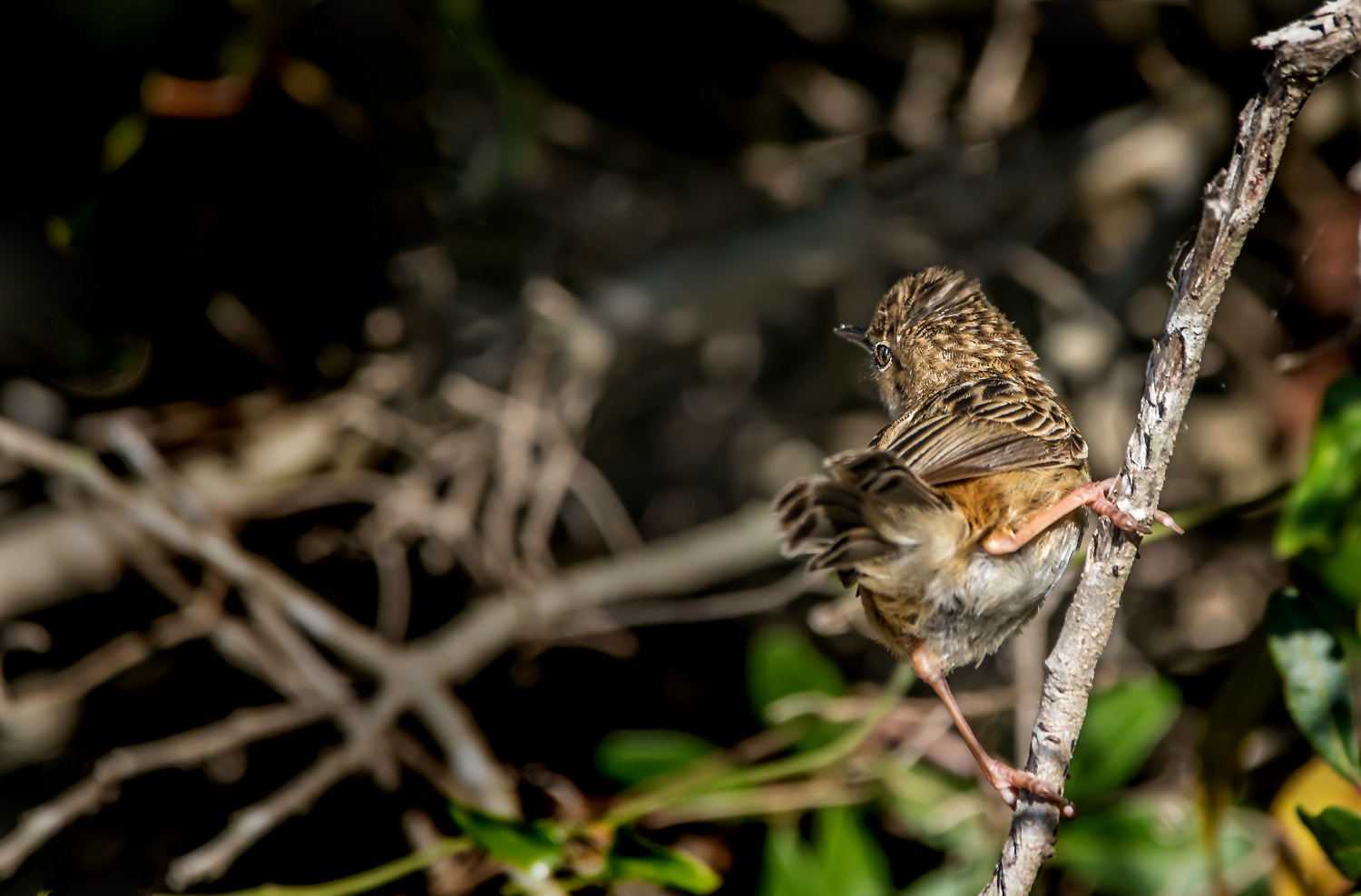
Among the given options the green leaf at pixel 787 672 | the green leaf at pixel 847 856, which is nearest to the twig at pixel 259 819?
the green leaf at pixel 787 672

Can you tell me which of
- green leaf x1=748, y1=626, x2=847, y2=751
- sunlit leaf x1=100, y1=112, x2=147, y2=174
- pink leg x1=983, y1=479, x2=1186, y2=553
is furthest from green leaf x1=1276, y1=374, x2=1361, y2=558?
sunlit leaf x1=100, y1=112, x2=147, y2=174

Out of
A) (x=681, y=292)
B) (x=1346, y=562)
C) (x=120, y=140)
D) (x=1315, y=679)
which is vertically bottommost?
(x=1315, y=679)

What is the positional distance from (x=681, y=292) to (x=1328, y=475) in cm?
226

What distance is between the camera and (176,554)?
3922 millimetres

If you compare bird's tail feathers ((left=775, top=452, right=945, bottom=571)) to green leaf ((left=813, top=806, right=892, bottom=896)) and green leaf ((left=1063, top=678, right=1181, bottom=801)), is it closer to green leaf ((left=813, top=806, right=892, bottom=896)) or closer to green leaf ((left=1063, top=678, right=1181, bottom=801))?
green leaf ((left=813, top=806, right=892, bottom=896))

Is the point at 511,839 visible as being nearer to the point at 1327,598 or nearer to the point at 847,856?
the point at 847,856

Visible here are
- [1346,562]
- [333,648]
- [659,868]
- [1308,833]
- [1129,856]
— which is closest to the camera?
[659,868]

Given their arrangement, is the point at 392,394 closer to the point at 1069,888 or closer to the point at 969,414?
the point at 969,414

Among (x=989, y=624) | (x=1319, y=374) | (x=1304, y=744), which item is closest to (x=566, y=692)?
(x=989, y=624)

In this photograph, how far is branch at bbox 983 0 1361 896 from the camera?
5.59 feet

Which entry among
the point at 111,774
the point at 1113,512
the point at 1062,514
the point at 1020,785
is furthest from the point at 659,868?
the point at 111,774

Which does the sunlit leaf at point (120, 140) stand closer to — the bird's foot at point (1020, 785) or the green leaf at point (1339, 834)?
the bird's foot at point (1020, 785)

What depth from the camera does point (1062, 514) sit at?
2.57 m

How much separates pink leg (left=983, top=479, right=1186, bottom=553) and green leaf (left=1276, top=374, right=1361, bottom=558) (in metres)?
0.45
